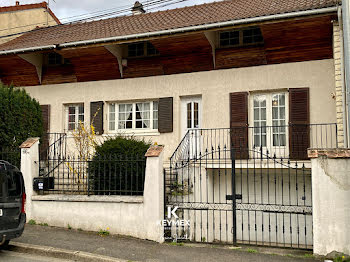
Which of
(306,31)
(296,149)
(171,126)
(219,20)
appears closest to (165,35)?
(219,20)

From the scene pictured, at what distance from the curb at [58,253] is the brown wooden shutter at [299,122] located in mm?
6068

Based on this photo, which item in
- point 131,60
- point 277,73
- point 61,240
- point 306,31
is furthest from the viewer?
point 131,60

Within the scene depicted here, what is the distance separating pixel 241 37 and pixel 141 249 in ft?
24.0

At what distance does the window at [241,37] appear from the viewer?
1131 cm

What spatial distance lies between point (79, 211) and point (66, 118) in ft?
19.9

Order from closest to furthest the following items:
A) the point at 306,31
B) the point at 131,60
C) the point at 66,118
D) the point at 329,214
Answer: the point at 329,214, the point at 306,31, the point at 131,60, the point at 66,118

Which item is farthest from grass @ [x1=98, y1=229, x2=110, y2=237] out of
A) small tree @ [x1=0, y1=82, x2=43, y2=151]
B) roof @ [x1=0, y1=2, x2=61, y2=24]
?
roof @ [x1=0, y1=2, x2=61, y2=24]

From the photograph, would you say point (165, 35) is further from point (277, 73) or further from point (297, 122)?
point (297, 122)

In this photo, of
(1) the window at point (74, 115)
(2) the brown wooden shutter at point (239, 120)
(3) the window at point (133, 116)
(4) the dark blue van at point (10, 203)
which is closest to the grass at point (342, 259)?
(2) the brown wooden shutter at point (239, 120)

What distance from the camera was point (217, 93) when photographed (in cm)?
1148

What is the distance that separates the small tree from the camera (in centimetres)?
978

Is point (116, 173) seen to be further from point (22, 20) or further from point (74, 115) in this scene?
point (22, 20)

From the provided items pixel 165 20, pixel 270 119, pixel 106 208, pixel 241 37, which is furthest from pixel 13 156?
pixel 241 37

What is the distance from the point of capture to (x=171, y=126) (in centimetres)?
1189
